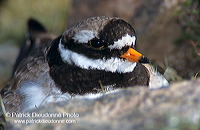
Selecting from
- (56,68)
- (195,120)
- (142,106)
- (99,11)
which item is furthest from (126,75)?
(99,11)

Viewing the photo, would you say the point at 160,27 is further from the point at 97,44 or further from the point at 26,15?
the point at 26,15

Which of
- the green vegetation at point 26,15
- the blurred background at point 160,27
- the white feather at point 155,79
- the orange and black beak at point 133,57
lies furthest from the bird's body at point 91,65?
the green vegetation at point 26,15

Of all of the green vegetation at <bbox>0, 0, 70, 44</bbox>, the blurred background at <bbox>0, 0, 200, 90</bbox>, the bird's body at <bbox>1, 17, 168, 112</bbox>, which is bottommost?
the green vegetation at <bbox>0, 0, 70, 44</bbox>

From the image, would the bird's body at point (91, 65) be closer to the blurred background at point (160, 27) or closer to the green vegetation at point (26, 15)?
the blurred background at point (160, 27)

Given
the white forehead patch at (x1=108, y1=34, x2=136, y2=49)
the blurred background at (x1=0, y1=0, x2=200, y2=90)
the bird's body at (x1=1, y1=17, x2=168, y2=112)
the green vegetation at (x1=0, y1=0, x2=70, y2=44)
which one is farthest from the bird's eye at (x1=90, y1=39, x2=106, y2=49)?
the green vegetation at (x1=0, y1=0, x2=70, y2=44)

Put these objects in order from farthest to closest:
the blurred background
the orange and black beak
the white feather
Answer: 1. the blurred background
2. the white feather
3. the orange and black beak

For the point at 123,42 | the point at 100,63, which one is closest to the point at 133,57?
the point at 123,42

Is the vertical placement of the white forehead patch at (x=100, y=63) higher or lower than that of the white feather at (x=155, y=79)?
higher

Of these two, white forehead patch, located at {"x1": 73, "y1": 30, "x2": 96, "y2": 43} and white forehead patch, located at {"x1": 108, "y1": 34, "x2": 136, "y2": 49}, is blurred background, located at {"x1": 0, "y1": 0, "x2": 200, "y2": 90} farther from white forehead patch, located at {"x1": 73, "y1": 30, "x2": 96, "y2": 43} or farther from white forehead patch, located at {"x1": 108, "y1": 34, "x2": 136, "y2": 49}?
white forehead patch, located at {"x1": 73, "y1": 30, "x2": 96, "y2": 43}

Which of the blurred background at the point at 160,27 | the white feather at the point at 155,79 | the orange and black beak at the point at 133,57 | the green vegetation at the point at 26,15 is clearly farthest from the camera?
the green vegetation at the point at 26,15
